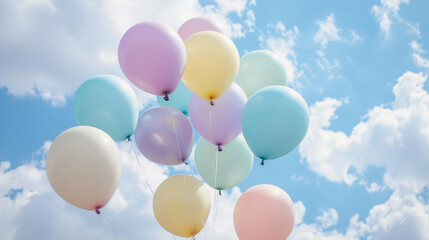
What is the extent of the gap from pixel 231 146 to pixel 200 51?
1.58m

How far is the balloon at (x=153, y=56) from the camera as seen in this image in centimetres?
439

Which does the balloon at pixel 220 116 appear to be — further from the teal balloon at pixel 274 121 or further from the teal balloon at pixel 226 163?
the teal balloon at pixel 226 163

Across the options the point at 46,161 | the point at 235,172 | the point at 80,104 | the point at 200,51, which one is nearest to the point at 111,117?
the point at 80,104

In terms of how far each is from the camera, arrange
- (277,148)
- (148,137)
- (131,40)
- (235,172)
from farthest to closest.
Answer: (235,172), (148,137), (277,148), (131,40)

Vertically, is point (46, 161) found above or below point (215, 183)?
below

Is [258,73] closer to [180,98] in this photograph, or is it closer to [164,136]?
[180,98]

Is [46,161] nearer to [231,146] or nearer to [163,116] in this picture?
[163,116]

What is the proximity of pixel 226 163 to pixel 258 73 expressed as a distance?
4.93ft

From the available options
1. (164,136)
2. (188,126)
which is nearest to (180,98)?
(188,126)

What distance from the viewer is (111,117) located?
16.6ft

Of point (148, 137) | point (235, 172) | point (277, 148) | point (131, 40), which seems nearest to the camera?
point (131, 40)

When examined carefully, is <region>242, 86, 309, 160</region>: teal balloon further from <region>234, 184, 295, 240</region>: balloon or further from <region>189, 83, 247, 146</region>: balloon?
<region>234, 184, 295, 240</region>: balloon

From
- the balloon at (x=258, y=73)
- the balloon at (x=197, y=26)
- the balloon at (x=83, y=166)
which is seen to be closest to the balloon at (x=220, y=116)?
the balloon at (x=258, y=73)

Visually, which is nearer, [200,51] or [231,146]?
A: [200,51]
